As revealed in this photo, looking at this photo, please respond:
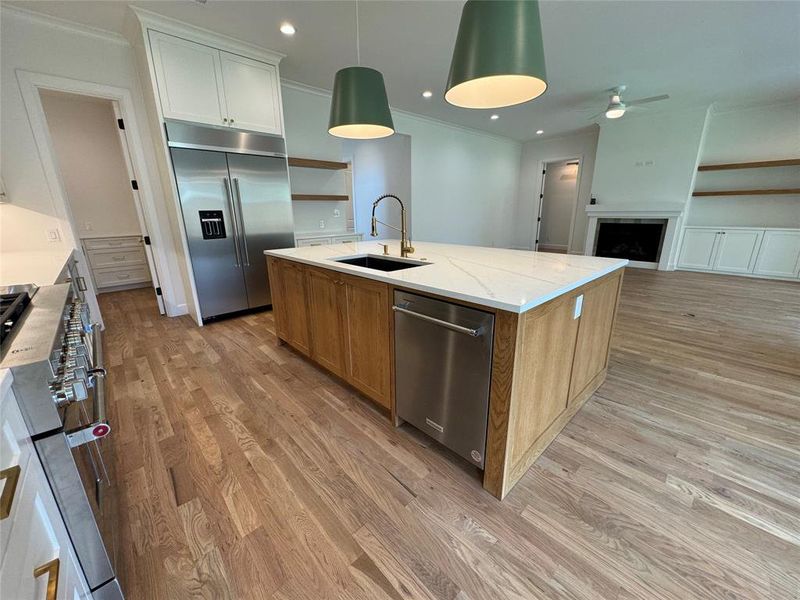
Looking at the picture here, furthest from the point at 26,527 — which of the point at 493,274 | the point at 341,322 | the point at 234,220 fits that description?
the point at 234,220

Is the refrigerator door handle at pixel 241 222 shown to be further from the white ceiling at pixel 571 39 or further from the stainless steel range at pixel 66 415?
the stainless steel range at pixel 66 415

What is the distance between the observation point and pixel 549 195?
9.20 metres

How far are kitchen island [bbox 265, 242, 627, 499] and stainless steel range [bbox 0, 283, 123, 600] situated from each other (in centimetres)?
116

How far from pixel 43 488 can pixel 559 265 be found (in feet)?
7.05

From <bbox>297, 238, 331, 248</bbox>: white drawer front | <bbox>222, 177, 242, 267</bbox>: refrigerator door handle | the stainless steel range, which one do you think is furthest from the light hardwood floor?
<bbox>297, 238, 331, 248</bbox>: white drawer front

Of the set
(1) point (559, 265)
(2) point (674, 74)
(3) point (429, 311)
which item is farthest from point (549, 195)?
(3) point (429, 311)

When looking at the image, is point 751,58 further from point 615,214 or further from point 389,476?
point 389,476

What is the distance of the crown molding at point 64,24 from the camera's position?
8.43 ft

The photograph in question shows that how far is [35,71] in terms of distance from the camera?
2715 millimetres

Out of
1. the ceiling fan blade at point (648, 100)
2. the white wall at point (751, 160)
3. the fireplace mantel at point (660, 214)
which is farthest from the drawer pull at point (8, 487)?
the white wall at point (751, 160)

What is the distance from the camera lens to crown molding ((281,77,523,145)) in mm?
4152

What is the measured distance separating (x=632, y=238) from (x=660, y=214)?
63 centimetres

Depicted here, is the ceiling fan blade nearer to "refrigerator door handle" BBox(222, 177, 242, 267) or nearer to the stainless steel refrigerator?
the stainless steel refrigerator

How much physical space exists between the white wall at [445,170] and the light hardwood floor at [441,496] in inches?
128
